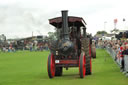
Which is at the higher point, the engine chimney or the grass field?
the engine chimney

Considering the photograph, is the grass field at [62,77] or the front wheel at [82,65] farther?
the front wheel at [82,65]

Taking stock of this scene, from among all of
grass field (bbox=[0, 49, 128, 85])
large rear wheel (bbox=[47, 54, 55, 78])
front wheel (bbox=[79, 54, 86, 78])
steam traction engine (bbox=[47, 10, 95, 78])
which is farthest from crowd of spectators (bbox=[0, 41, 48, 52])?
front wheel (bbox=[79, 54, 86, 78])

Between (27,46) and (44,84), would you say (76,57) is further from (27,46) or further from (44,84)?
Answer: (27,46)

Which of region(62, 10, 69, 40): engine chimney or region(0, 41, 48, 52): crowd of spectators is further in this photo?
region(0, 41, 48, 52): crowd of spectators

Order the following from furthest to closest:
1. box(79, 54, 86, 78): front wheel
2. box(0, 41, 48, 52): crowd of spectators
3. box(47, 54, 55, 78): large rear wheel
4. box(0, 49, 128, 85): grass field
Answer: box(0, 41, 48, 52): crowd of spectators → box(47, 54, 55, 78): large rear wheel → box(79, 54, 86, 78): front wheel → box(0, 49, 128, 85): grass field

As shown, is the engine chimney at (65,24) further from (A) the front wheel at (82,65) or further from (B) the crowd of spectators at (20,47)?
(B) the crowd of spectators at (20,47)

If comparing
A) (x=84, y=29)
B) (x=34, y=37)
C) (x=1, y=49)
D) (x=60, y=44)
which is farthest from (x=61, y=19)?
(x=34, y=37)

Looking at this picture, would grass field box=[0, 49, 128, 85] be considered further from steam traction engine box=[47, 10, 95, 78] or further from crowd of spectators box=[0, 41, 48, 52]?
crowd of spectators box=[0, 41, 48, 52]

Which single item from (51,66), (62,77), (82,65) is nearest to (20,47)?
(62,77)

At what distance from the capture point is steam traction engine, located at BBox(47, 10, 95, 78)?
12.5 meters

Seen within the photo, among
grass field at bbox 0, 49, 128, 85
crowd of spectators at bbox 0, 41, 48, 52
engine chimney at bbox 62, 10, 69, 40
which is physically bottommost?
grass field at bbox 0, 49, 128, 85

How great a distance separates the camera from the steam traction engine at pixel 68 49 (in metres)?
12.5

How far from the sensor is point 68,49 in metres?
12.5

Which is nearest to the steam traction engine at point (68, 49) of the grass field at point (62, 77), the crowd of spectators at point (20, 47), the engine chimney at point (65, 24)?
the engine chimney at point (65, 24)
